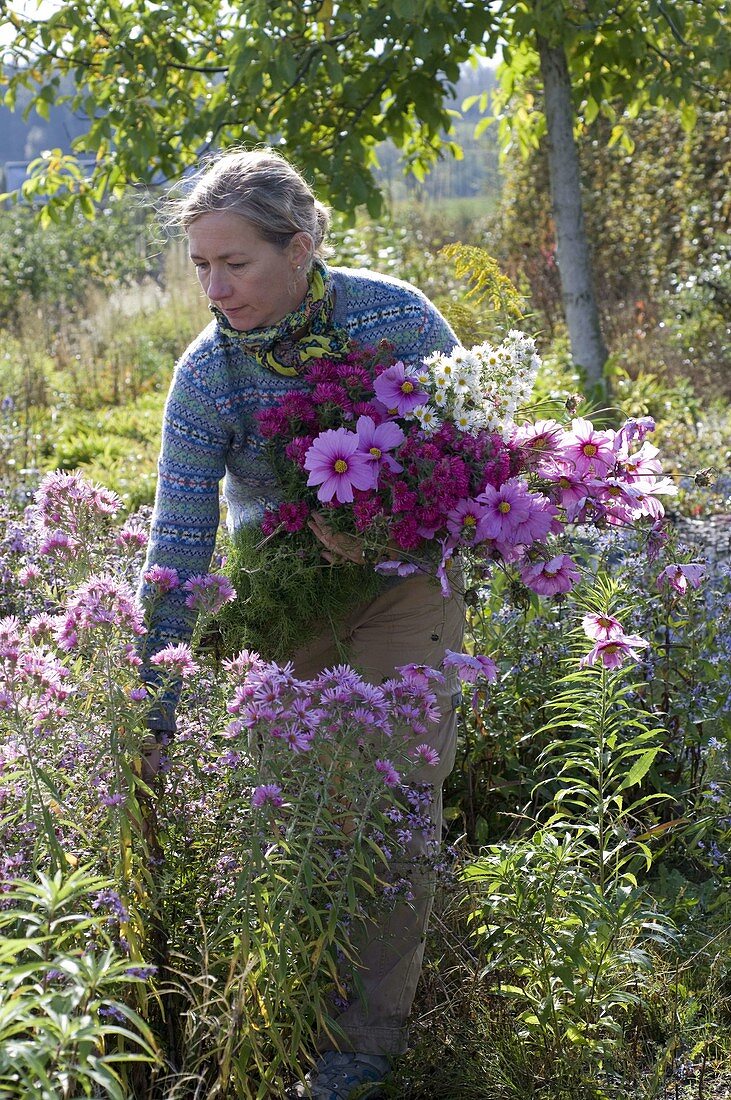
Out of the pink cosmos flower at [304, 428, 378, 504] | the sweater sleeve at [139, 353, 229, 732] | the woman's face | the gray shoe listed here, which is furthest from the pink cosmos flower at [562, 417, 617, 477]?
the gray shoe

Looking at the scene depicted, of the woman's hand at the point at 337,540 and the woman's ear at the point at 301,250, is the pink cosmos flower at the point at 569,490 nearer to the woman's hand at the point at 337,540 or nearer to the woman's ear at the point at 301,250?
the woman's hand at the point at 337,540

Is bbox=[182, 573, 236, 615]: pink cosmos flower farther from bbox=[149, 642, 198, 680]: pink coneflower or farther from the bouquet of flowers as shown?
the bouquet of flowers

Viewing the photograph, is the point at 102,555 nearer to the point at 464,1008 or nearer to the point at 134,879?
the point at 134,879

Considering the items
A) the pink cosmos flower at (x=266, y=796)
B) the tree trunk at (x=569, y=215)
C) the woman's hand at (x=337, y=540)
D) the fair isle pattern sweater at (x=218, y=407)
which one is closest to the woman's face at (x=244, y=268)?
the fair isle pattern sweater at (x=218, y=407)

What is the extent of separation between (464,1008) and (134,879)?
33.2 inches

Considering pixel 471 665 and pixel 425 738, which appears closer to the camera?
pixel 471 665

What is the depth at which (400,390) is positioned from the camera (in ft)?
7.57

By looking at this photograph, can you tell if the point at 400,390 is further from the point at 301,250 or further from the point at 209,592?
the point at 209,592

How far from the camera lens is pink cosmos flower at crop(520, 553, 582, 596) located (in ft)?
7.23

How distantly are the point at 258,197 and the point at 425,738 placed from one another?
1.14 m

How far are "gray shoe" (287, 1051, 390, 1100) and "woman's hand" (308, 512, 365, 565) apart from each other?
3.08 ft

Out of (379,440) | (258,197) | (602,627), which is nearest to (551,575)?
(602,627)

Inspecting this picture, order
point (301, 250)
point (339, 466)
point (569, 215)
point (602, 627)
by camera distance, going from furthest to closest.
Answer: point (569, 215), point (301, 250), point (602, 627), point (339, 466)

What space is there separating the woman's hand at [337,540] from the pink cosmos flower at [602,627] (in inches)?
17.8
